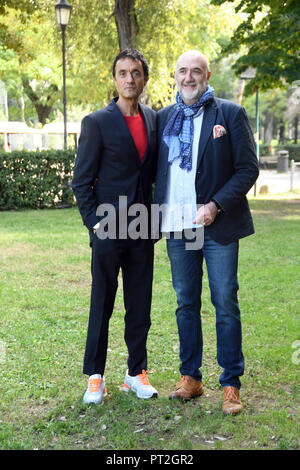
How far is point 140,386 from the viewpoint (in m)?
3.82

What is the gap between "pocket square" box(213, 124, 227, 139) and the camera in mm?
3332

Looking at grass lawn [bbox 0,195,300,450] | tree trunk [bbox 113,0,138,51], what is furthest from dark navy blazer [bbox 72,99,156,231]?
tree trunk [bbox 113,0,138,51]

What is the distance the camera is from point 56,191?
46.5 feet

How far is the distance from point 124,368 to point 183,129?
2.03 meters

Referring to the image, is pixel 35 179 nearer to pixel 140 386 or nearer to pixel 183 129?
pixel 140 386

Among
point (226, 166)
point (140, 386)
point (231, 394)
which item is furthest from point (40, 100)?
point (231, 394)

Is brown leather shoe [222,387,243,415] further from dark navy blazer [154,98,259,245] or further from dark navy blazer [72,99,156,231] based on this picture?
dark navy blazer [72,99,156,231]

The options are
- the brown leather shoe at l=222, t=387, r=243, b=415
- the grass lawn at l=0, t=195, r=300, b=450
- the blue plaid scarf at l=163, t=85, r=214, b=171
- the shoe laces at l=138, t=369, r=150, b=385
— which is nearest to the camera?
the grass lawn at l=0, t=195, r=300, b=450

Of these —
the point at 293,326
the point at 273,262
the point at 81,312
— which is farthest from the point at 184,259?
the point at 273,262

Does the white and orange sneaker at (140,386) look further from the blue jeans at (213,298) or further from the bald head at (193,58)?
the bald head at (193,58)

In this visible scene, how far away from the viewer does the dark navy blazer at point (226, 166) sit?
3.35m

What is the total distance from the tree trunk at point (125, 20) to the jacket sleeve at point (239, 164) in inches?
465

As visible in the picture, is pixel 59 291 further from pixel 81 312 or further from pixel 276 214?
pixel 276 214

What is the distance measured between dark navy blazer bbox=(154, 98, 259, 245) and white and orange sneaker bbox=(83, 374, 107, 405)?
1.29m
